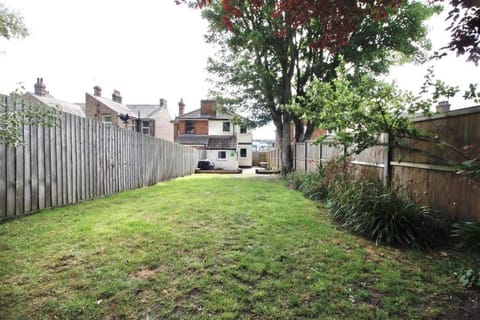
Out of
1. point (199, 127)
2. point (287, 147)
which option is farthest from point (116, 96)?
point (287, 147)

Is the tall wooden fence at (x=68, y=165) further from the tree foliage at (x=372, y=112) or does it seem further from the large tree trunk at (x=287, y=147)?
the large tree trunk at (x=287, y=147)

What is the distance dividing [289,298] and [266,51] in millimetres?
11801

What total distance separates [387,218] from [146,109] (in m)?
28.2

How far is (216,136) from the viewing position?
26578mm

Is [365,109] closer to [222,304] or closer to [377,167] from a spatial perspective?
[377,167]

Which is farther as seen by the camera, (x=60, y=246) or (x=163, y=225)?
(x=163, y=225)

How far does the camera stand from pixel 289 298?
2.07 metres

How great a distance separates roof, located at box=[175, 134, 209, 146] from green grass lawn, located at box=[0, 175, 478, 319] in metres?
21.8

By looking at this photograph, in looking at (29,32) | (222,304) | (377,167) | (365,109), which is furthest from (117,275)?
(29,32)

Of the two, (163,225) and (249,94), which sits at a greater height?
(249,94)

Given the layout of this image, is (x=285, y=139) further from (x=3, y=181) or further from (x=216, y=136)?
(x=216, y=136)

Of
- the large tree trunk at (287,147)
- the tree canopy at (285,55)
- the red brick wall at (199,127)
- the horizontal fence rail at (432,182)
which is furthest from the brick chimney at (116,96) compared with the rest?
the horizontal fence rail at (432,182)

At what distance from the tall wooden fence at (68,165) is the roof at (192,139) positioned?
16.7m

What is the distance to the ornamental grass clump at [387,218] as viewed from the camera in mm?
3408
